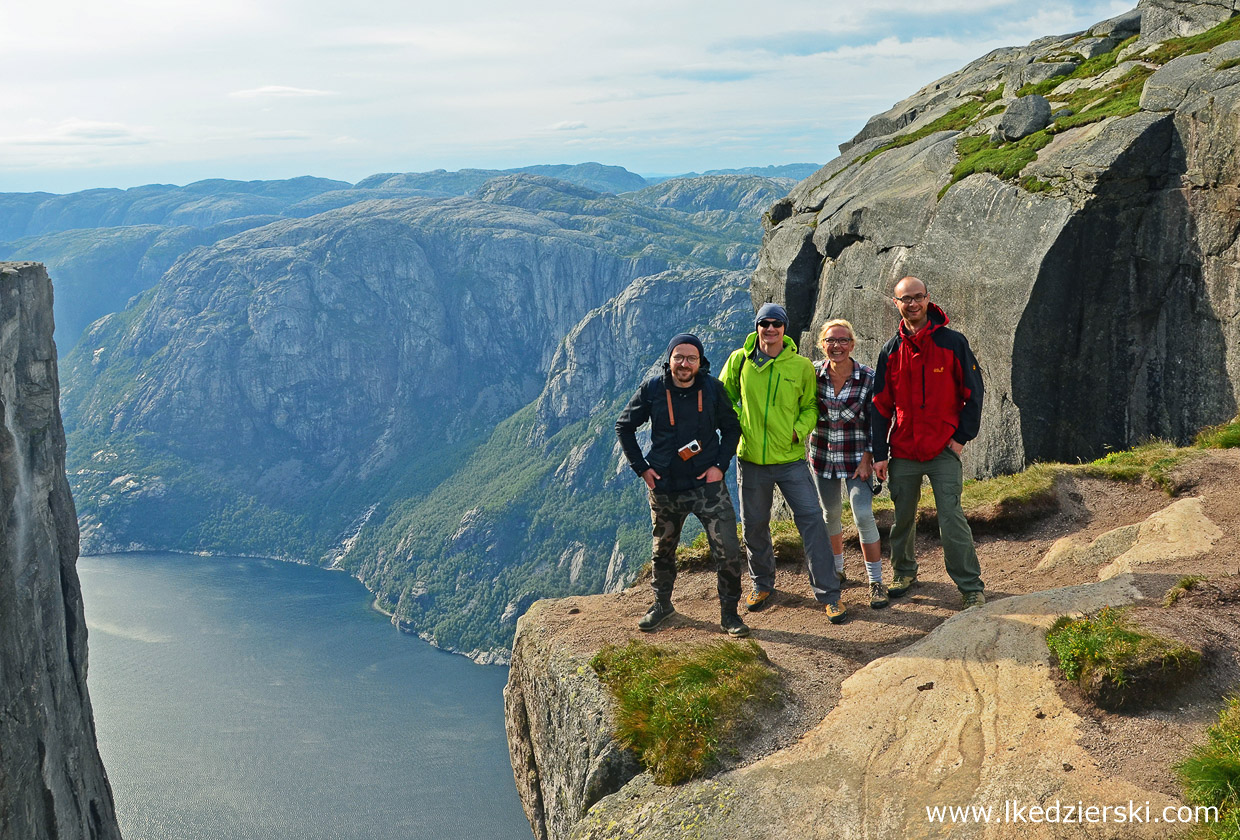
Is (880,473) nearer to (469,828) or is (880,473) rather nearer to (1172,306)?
(1172,306)

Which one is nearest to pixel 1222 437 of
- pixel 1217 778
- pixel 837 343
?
pixel 837 343

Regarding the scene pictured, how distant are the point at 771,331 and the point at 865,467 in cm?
241

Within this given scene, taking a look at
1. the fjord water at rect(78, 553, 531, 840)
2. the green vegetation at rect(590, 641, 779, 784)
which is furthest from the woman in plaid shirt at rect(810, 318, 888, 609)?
the fjord water at rect(78, 553, 531, 840)

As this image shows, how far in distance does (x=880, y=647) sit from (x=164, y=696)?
216 m

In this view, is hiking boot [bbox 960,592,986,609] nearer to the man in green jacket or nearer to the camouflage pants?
the man in green jacket

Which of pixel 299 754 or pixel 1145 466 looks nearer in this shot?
pixel 1145 466

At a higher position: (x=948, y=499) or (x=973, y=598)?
(x=948, y=499)

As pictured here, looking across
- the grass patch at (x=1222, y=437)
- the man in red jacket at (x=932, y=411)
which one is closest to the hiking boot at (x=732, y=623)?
the man in red jacket at (x=932, y=411)

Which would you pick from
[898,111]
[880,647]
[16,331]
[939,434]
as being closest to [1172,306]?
[939,434]

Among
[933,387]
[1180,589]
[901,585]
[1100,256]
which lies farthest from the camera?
[1100,256]

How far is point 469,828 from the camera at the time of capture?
13562 cm

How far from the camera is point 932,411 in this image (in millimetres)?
10750

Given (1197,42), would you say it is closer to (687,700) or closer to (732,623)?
(732,623)

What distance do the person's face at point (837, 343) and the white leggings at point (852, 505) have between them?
5.98 feet
